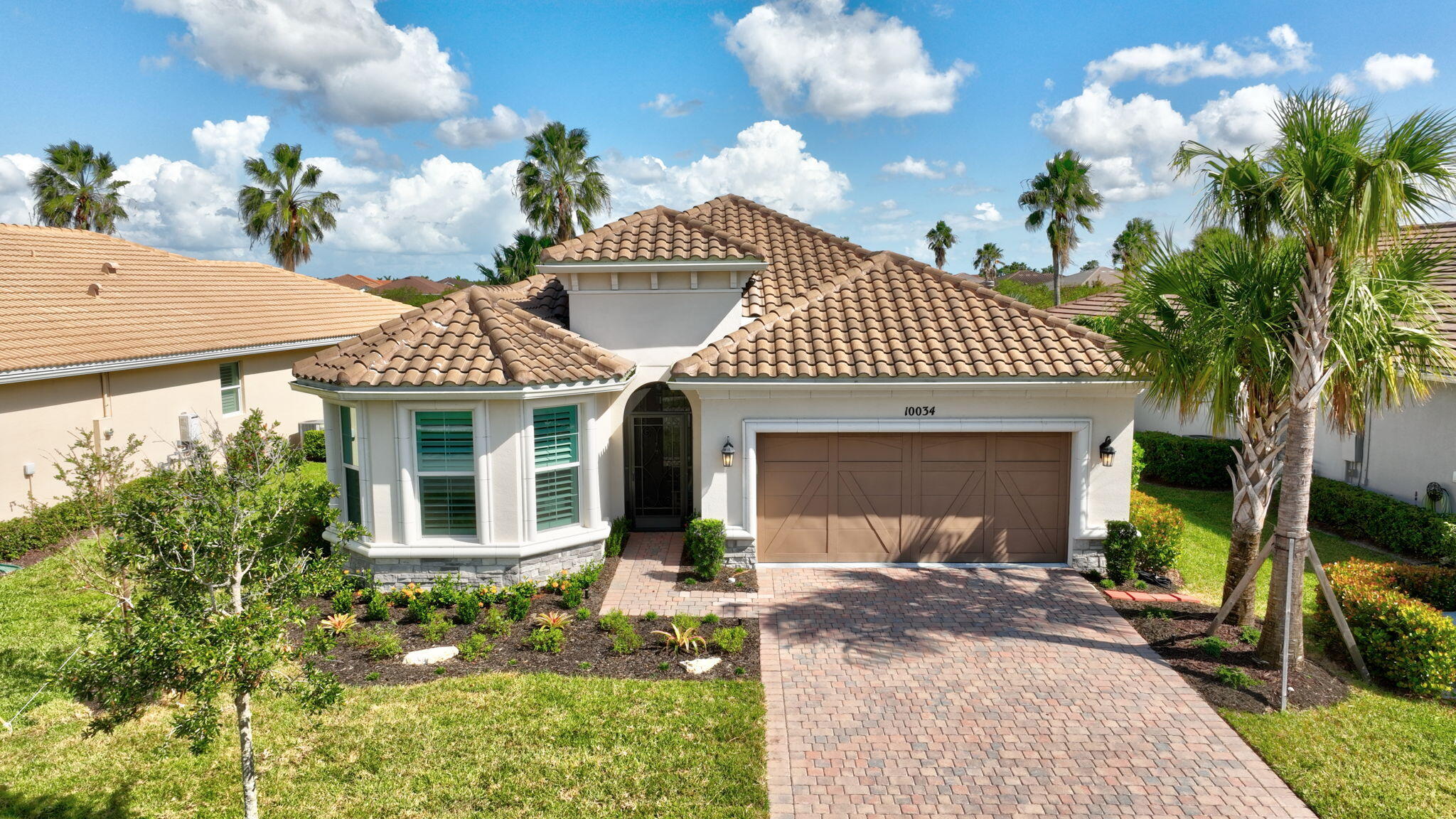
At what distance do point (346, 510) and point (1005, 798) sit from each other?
10.3m

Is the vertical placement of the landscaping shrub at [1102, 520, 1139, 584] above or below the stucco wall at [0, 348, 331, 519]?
below

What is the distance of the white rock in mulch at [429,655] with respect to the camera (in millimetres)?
9328

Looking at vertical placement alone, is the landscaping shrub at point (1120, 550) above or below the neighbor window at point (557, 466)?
below

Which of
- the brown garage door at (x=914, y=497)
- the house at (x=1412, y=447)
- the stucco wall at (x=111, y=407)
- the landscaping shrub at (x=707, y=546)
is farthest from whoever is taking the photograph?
the stucco wall at (x=111, y=407)

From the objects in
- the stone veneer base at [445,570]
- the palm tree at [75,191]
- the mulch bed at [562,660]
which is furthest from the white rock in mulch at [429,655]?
the palm tree at [75,191]

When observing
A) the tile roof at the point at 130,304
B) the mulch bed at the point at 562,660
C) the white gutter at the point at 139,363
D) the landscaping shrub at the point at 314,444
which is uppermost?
the tile roof at the point at 130,304

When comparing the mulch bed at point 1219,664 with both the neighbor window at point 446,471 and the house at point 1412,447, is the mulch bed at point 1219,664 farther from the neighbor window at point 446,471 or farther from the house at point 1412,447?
the neighbor window at point 446,471

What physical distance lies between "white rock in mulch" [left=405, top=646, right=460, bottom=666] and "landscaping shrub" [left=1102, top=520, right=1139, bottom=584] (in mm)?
9545

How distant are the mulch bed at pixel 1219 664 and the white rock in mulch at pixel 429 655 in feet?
28.4

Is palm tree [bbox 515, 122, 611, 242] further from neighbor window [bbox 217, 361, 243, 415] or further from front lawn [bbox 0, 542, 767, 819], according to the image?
front lawn [bbox 0, 542, 767, 819]

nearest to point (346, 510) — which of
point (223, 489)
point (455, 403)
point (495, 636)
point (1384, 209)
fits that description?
point (455, 403)

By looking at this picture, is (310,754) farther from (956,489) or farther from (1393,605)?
(1393,605)

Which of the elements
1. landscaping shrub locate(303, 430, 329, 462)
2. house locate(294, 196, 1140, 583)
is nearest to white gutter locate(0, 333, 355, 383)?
landscaping shrub locate(303, 430, 329, 462)

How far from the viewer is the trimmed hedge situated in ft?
27.9
